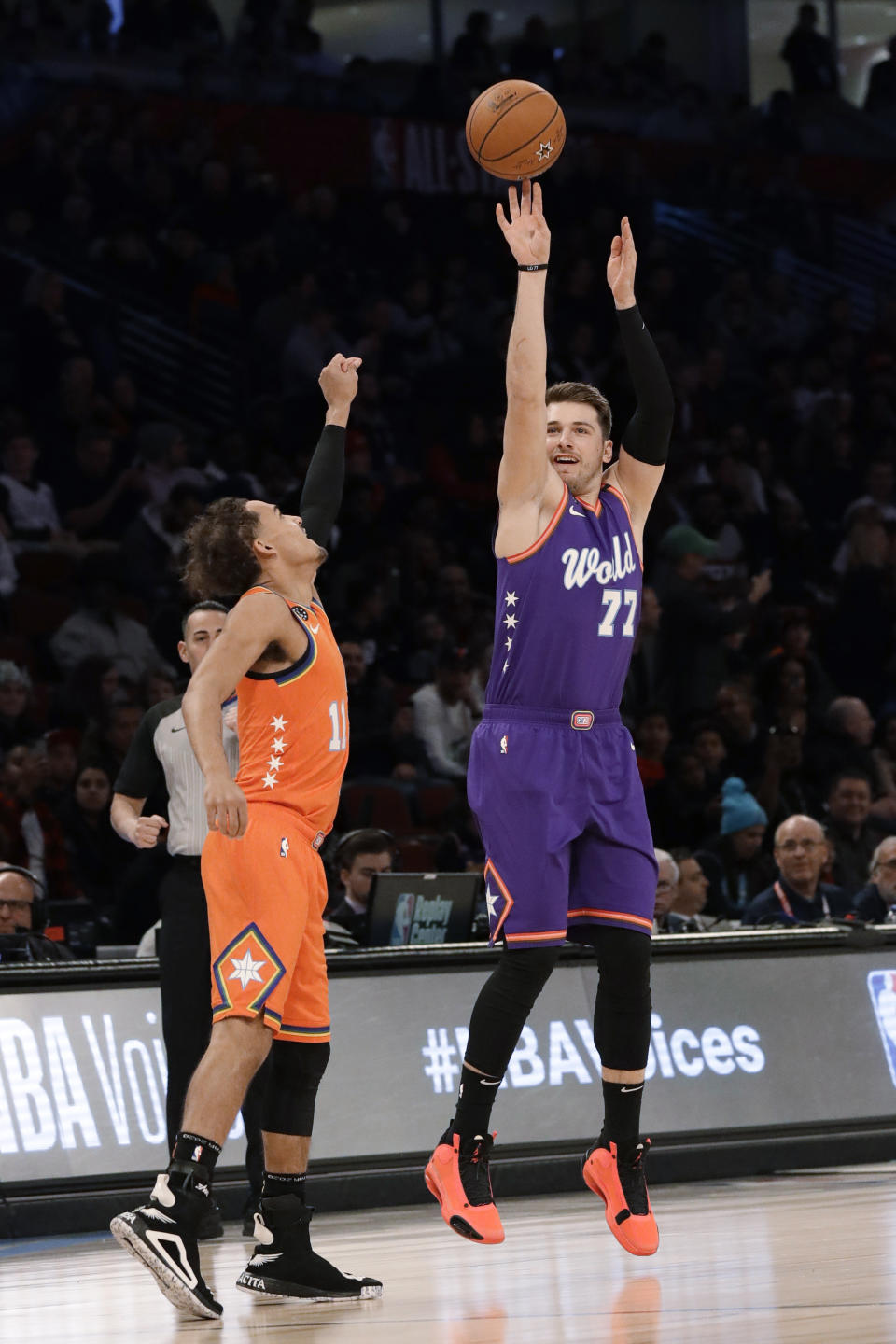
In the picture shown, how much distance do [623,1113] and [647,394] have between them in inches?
81.0

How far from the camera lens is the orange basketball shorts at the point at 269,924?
16.7ft

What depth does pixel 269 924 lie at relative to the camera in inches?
202

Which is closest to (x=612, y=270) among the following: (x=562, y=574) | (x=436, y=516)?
(x=562, y=574)

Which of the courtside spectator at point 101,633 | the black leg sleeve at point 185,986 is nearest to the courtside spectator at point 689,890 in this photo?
the courtside spectator at point 101,633

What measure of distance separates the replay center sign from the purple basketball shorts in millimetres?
2557

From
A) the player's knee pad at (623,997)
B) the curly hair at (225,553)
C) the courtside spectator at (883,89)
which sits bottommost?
the player's knee pad at (623,997)

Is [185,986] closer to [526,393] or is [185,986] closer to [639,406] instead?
[639,406]

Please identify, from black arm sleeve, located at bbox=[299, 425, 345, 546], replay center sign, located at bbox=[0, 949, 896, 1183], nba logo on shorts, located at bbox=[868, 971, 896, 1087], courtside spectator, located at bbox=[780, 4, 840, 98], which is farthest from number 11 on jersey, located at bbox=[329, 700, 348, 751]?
courtside spectator, located at bbox=[780, 4, 840, 98]

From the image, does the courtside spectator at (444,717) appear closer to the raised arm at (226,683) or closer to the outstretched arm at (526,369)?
→ the outstretched arm at (526,369)

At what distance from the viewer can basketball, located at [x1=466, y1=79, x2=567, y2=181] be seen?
19.5 feet

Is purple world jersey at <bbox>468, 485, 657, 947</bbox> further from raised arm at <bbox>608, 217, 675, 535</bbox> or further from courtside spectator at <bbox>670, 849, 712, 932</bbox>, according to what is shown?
courtside spectator at <bbox>670, 849, 712, 932</bbox>

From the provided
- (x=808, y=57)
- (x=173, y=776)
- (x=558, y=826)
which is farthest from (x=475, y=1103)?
(x=808, y=57)

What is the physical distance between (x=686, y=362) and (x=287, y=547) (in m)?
13.7

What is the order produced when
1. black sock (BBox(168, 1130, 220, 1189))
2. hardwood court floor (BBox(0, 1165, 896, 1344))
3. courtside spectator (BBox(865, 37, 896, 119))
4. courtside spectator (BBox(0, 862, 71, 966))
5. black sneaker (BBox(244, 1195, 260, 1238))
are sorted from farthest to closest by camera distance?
courtside spectator (BBox(865, 37, 896, 119))
courtside spectator (BBox(0, 862, 71, 966))
black sneaker (BBox(244, 1195, 260, 1238))
black sock (BBox(168, 1130, 220, 1189))
hardwood court floor (BBox(0, 1165, 896, 1344))
